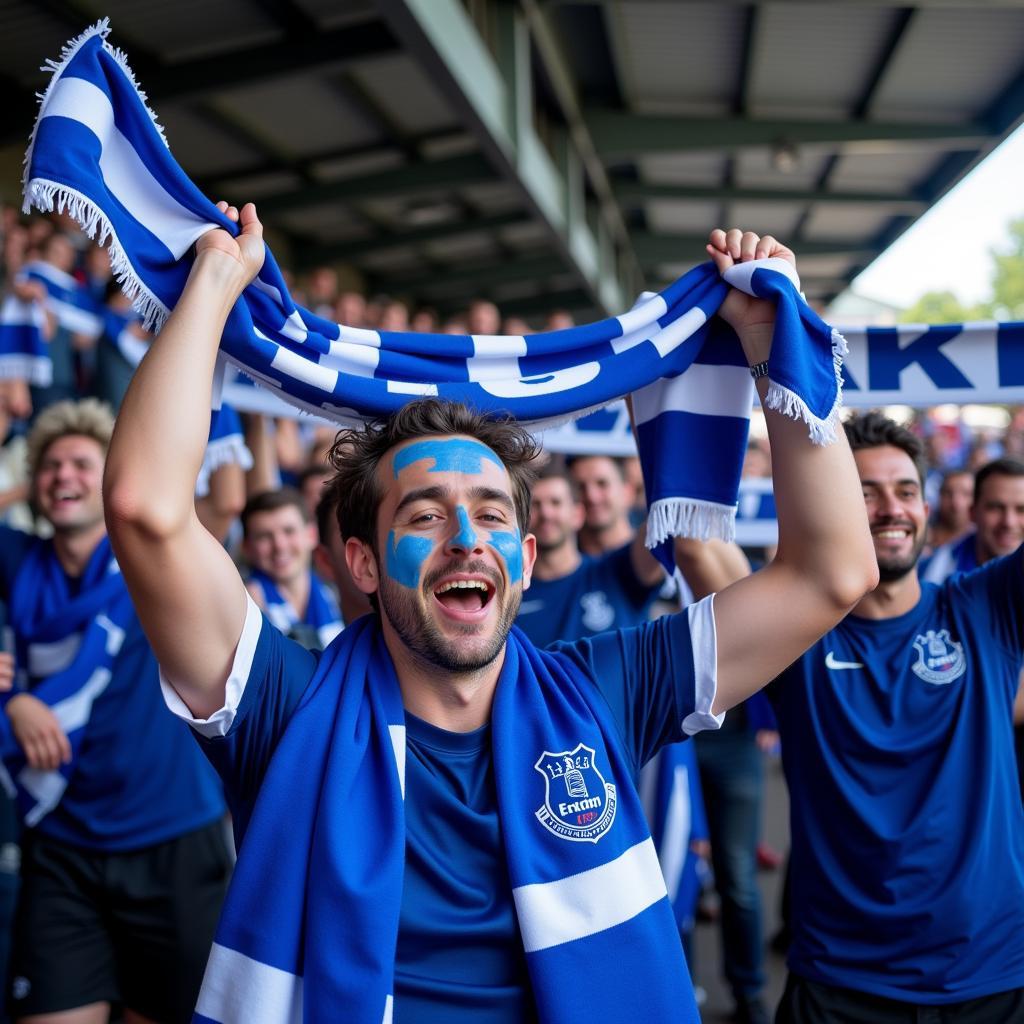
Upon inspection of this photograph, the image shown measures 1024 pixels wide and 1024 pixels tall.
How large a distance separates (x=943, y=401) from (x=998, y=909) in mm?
1344

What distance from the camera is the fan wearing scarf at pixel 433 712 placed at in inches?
71.8

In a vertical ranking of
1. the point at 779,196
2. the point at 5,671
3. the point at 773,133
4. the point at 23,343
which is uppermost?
the point at 779,196

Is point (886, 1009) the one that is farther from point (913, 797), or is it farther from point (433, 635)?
point (433, 635)

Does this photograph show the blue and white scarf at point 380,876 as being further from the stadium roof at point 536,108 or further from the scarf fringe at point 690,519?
the stadium roof at point 536,108

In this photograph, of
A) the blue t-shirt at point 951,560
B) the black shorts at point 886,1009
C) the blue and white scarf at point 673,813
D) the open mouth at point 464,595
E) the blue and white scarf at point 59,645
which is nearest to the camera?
the open mouth at point 464,595

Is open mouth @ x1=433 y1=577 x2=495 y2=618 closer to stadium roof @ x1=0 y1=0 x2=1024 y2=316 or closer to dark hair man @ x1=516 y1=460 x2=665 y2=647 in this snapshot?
dark hair man @ x1=516 y1=460 x2=665 y2=647

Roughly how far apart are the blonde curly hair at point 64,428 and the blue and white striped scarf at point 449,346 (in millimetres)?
1491

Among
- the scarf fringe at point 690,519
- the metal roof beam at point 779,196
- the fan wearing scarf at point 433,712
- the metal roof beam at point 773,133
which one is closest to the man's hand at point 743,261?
the fan wearing scarf at point 433,712

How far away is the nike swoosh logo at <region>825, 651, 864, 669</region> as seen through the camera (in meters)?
2.81

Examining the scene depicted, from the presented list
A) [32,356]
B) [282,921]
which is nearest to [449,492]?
[282,921]

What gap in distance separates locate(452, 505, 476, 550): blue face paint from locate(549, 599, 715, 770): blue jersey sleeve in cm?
35

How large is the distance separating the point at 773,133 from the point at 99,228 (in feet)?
37.1

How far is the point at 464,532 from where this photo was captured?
2.08 m

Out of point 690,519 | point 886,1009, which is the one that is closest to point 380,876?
point 690,519
